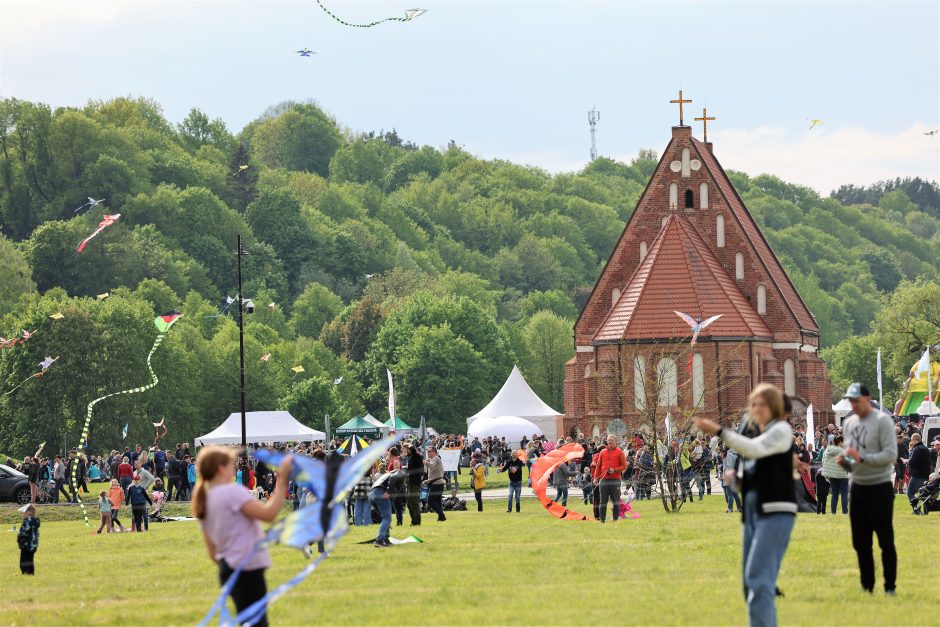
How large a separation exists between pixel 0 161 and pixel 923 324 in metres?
67.6

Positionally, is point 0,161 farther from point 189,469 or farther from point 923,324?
point 189,469

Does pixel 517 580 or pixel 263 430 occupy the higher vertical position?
pixel 263 430

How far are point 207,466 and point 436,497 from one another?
871 inches

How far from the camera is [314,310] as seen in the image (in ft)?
410

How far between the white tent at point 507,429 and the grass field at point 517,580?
3630 cm

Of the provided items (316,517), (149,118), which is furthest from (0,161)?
(316,517)

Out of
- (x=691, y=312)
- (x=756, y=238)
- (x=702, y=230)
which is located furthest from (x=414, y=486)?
(x=756, y=238)

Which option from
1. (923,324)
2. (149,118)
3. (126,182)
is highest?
(149,118)

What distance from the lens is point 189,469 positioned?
44.1 metres

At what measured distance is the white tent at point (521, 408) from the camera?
215 feet

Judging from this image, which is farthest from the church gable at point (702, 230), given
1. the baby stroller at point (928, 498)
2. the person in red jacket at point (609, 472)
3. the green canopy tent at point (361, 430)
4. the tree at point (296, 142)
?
the tree at point (296, 142)

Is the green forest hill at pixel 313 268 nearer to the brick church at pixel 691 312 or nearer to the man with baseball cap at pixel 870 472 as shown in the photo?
the brick church at pixel 691 312

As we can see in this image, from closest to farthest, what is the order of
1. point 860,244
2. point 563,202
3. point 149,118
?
point 149,118 < point 563,202 < point 860,244

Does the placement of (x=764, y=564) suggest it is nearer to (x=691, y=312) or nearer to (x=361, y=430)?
(x=361, y=430)
